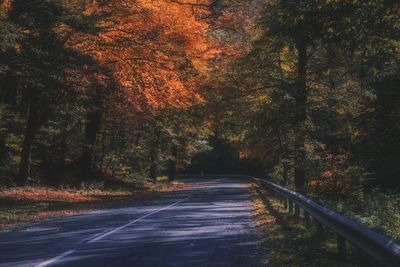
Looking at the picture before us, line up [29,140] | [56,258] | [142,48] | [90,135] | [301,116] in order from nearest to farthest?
[56,258]
[301,116]
[142,48]
[29,140]
[90,135]

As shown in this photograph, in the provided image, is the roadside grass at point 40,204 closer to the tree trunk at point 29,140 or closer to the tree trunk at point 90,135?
the tree trunk at point 29,140

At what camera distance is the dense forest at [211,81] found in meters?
10.1

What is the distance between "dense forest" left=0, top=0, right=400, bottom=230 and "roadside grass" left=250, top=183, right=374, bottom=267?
2.18 metres

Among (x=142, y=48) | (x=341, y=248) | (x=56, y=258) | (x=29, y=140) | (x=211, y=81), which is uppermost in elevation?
(x=142, y=48)

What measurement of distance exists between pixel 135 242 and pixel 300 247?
3396 millimetres

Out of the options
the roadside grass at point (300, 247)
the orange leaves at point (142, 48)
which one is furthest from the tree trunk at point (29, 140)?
the roadside grass at point (300, 247)

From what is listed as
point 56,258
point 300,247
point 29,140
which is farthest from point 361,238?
point 29,140

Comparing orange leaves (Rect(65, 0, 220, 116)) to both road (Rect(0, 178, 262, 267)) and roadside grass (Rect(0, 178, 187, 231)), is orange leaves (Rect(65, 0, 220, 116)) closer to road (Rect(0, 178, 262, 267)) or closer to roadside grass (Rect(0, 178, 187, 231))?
roadside grass (Rect(0, 178, 187, 231))

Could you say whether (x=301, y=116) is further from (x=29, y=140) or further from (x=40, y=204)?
(x=29, y=140)

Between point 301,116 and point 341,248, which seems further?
point 301,116

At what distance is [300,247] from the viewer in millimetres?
9992

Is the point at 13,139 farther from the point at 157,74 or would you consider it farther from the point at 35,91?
the point at 157,74

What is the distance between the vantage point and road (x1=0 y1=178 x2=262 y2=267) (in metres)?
8.64

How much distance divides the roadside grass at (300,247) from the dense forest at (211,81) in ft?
7.14
